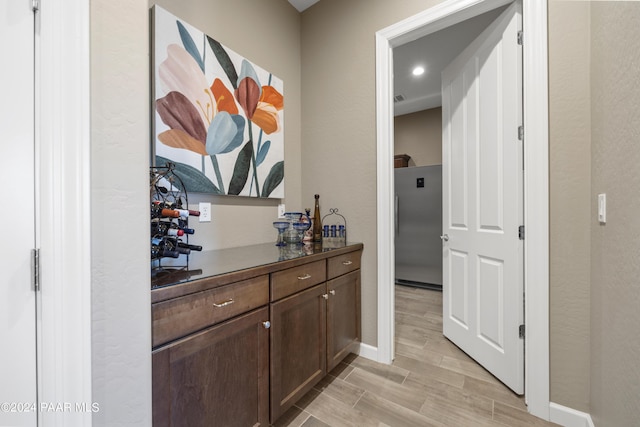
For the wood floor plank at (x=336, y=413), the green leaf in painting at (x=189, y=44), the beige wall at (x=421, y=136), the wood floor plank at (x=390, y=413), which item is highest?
the beige wall at (x=421, y=136)

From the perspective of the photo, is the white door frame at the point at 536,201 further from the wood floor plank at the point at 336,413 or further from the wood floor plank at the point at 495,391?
the wood floor plank at the point at 336,413

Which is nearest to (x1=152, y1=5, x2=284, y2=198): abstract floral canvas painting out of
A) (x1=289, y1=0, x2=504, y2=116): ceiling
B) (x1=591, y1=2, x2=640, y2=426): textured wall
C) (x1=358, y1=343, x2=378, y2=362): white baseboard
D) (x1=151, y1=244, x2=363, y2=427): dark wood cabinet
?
(x1=151, y1=244, x2=363, y2=427): dark wood cabinet

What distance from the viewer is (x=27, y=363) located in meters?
0.65

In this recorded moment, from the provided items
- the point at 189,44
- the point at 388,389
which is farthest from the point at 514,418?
the point at 189,44

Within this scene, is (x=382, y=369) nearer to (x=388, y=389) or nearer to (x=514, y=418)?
(x=388, y=389)

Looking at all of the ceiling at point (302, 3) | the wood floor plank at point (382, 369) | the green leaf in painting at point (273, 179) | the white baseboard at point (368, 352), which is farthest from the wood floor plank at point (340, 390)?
the ceiling at point (302, 3)

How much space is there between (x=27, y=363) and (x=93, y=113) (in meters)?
0.66

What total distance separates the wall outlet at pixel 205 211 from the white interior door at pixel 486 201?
6.19ft

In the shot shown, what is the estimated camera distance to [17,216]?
64 centimetres

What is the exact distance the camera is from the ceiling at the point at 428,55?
2.54 meters

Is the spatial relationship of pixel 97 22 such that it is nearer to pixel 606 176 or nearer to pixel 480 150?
pixel 606 176

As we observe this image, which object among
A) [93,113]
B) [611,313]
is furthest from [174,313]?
[611,313]

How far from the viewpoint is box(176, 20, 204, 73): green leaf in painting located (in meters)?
1.47

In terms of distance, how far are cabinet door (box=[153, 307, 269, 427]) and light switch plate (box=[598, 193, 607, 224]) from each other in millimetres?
1573
